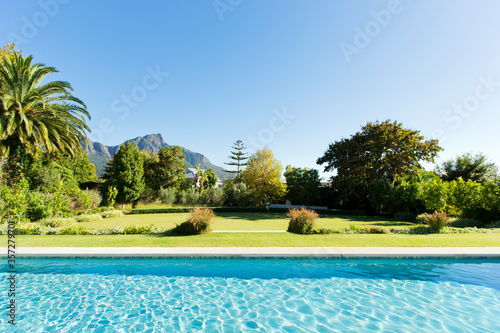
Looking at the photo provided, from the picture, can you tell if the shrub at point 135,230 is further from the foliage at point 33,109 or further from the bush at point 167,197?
the bush at point 167,197

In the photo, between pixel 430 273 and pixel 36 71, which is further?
pixel 36 71

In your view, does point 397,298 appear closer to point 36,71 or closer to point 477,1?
point 477,1

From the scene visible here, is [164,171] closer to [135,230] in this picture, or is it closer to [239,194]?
[239,194]

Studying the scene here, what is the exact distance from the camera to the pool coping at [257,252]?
23.1ft

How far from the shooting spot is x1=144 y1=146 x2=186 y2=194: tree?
102 feet

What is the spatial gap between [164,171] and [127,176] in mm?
5844

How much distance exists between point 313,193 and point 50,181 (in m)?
25.2

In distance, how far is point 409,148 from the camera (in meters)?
23.6

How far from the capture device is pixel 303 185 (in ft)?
96.6

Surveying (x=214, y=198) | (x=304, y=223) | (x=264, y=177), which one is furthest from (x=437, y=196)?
(x=214, y=198)

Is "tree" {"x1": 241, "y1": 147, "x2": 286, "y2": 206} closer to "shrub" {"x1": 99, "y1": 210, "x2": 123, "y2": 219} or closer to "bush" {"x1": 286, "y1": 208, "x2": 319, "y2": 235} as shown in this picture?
"shrub" {"x1": 99, "y1": 210, "x2": 123, "y2": 219}

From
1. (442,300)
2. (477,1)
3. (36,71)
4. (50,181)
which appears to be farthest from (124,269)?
(50,181)

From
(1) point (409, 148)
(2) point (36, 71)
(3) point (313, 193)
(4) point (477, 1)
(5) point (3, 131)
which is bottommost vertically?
(3) point (313, 193)

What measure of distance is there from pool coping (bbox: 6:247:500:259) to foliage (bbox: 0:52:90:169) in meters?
9.28
